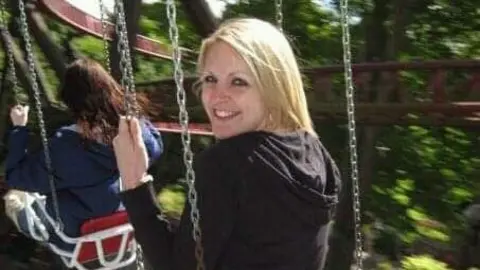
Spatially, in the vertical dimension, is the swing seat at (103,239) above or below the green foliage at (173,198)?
above

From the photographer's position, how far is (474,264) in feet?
14.3

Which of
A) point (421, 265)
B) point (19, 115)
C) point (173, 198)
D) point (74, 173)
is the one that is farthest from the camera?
point (173, 198)

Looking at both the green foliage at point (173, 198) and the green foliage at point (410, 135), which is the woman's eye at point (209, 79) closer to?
the green foliage at point (410, 135)

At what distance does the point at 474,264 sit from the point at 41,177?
232 centimetres

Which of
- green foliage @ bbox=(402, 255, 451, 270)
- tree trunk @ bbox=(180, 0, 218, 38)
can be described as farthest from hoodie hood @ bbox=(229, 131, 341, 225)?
tree trunk @ bbox=(180, 0, 218, 38)

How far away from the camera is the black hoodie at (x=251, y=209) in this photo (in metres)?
1.56

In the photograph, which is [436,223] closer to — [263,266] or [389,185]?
[389,185]

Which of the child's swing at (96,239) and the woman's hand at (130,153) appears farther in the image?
the child's swing at (96,239)

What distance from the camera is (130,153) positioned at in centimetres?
179

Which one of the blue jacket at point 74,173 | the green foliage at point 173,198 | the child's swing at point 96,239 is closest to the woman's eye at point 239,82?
the blue jacket at point 74,173

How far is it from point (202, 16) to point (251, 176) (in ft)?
11.4

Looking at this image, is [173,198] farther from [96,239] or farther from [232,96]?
[232,96]

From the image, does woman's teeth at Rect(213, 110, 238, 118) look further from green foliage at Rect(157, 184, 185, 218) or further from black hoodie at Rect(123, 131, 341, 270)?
green foliage at Rect(157, 184, 185, 218)

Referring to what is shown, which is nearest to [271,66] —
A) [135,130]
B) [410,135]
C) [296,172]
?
[296,172]
